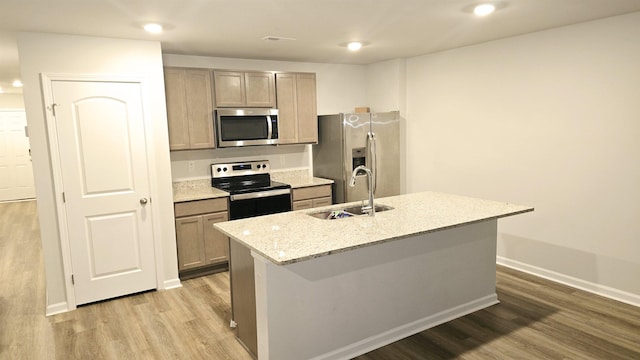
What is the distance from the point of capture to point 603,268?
12.0 feet

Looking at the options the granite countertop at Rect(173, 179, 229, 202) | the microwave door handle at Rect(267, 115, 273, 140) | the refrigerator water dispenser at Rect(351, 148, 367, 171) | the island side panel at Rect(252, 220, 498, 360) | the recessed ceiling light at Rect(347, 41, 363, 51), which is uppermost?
the recessed ceiling light at Rect(347, 41, 363, 51)

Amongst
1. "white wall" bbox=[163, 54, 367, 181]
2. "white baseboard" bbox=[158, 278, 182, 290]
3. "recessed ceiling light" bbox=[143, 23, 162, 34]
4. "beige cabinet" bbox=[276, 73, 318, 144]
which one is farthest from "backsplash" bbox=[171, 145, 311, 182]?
"recessed ceiling light" bbox=[143, 23, 162, 34]

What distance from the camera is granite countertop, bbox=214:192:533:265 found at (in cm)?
230

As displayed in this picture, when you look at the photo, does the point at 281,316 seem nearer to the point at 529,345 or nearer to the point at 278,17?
the point at 529,345

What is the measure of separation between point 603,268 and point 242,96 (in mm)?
3835

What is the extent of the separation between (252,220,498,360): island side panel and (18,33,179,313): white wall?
1.89m

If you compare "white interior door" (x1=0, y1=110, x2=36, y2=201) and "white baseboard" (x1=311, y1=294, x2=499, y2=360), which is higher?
"white interior door" (x1=0, y1=110, x2=36, y2=201)

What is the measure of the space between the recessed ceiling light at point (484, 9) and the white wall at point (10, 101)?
9650mm

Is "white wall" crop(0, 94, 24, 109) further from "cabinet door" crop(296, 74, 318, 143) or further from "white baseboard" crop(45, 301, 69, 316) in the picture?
"cabinet door" crop(296, 74, 318, 143)

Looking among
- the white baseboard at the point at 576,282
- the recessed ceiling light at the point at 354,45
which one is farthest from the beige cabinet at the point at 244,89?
the white baseboard at the point at 576,282

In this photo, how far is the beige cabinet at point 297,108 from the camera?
4871 mm

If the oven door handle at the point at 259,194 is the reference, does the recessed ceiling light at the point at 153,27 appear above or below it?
above

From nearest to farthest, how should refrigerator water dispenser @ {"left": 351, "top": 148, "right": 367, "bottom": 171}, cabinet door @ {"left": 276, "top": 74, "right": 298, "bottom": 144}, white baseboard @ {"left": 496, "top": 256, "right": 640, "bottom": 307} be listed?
1. white baseboard @ {"left": 496, "top": 256, "right": 640, "bottom": 307}
2. cabinet door @ {"left": 276, "top": 74, "right": 298, "bottom": 144}
3. refrigerator water dispenser @ {"left": 351, "top": 148, "right": 367, "bottom": 171}

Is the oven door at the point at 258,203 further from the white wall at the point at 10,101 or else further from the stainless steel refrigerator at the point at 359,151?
the white wall at the point at 10,101
